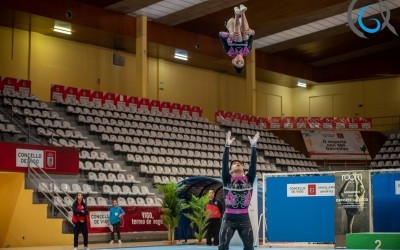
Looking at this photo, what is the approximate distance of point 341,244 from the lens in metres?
19.3

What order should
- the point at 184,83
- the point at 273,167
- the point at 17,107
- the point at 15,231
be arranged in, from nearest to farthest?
the point at 15,231
the point at 17,107
the point at 273,167
the point at 184,83

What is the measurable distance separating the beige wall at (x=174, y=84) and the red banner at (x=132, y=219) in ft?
38.4

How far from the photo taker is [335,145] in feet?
137

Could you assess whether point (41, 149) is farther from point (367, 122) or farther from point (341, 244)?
point (367, 122)

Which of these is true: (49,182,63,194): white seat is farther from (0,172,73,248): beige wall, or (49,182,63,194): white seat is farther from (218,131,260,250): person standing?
(218,131,260,250): person standing

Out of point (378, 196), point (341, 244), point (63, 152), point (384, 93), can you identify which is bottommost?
point (341, 244)

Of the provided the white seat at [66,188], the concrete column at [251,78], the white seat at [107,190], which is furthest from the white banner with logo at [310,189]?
the concrete column at [251,78]

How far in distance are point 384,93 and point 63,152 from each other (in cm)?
2917

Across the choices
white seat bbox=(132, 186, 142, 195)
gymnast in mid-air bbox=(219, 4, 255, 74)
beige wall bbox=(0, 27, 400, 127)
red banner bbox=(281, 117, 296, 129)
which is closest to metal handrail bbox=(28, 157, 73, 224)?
white seat bbox=(132, 186, 142, 195)

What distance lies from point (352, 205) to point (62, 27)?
18.7 metres

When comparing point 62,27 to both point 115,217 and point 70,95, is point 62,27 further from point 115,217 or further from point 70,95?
point 115,217

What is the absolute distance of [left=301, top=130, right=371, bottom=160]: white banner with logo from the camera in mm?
41250

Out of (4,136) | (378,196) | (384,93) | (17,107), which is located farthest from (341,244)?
(384,93)

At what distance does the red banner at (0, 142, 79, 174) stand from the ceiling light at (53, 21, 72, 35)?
10.0 meters
